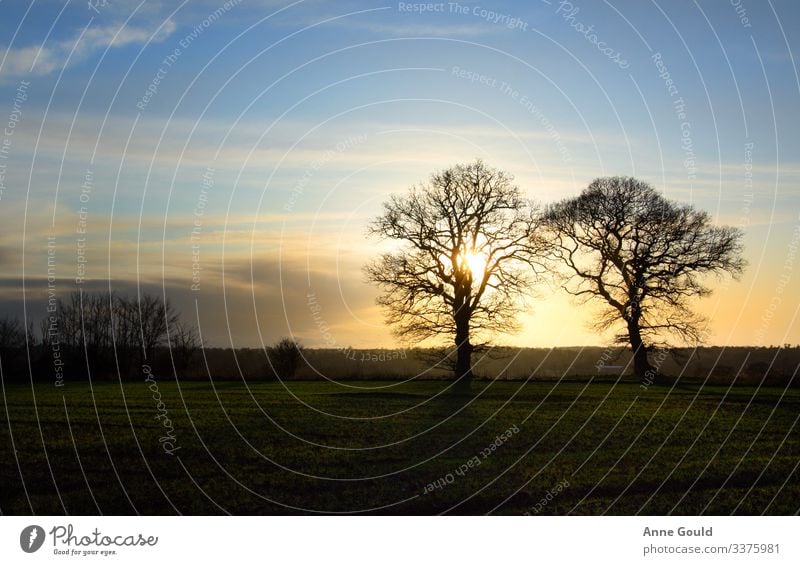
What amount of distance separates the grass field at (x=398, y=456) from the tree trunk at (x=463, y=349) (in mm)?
12572

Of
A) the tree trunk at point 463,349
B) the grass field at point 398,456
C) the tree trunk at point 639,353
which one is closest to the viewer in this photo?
the grass field at point 398,456

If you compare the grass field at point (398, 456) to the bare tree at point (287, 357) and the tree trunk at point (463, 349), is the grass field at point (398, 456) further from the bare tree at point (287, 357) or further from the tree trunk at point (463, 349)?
the bare tree at point (287, 357)

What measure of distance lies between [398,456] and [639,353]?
38.8 meters

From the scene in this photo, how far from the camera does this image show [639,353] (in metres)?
60.6

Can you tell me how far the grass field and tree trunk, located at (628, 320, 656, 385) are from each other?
16.6 m

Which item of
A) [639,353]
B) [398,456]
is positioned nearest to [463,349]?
[639,353]

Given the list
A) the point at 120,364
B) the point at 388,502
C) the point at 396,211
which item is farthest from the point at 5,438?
the point at 120,364

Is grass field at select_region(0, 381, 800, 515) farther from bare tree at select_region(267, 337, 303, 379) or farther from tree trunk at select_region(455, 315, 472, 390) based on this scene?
bare tree at select_region(267, 337, 303, 379)

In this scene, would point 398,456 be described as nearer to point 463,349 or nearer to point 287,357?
point 463,349

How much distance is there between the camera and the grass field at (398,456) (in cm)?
1992

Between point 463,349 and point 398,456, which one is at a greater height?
point 463,349

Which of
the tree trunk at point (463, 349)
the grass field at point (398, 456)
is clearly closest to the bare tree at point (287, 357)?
the tree trunk at point (463, 349)

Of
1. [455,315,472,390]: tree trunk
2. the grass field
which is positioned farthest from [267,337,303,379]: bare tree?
the grass field
